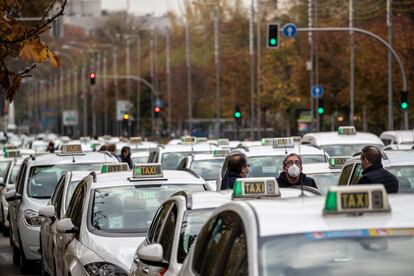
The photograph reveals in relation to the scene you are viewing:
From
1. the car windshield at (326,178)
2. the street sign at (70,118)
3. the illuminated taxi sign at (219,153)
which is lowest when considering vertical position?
the street sign at (70,118)

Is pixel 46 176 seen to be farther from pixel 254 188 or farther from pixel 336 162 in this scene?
pixel 254 188

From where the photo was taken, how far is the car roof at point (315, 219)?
638 centimetres

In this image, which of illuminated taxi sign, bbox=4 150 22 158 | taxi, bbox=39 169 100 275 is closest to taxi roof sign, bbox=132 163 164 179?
taxi, bbox=39 169 100 275

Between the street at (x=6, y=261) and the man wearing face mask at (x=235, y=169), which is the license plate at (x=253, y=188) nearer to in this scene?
the man wearing face mask at (x=235, y=169)

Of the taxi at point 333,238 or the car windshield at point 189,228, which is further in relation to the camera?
the car windshield at point 189,228

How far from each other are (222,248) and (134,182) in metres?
5.50

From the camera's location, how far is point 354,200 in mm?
6395

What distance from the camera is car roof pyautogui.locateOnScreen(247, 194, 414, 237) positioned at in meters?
6.38

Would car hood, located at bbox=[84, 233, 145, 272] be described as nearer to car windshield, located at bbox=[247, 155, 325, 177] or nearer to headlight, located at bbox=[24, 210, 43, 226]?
headlight, located at bbox=[24, 210, 43, 226]

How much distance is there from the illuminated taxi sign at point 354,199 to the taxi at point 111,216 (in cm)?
448

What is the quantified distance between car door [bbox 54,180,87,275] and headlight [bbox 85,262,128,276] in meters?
0.89

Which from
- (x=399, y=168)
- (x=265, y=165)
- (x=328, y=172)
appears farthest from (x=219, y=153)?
(x=399, y=168)

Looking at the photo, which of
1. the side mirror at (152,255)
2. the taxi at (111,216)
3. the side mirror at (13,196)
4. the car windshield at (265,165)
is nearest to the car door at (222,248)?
the side mirror at (152,255)

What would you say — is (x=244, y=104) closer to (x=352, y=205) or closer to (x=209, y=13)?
(x=209, y=13)
